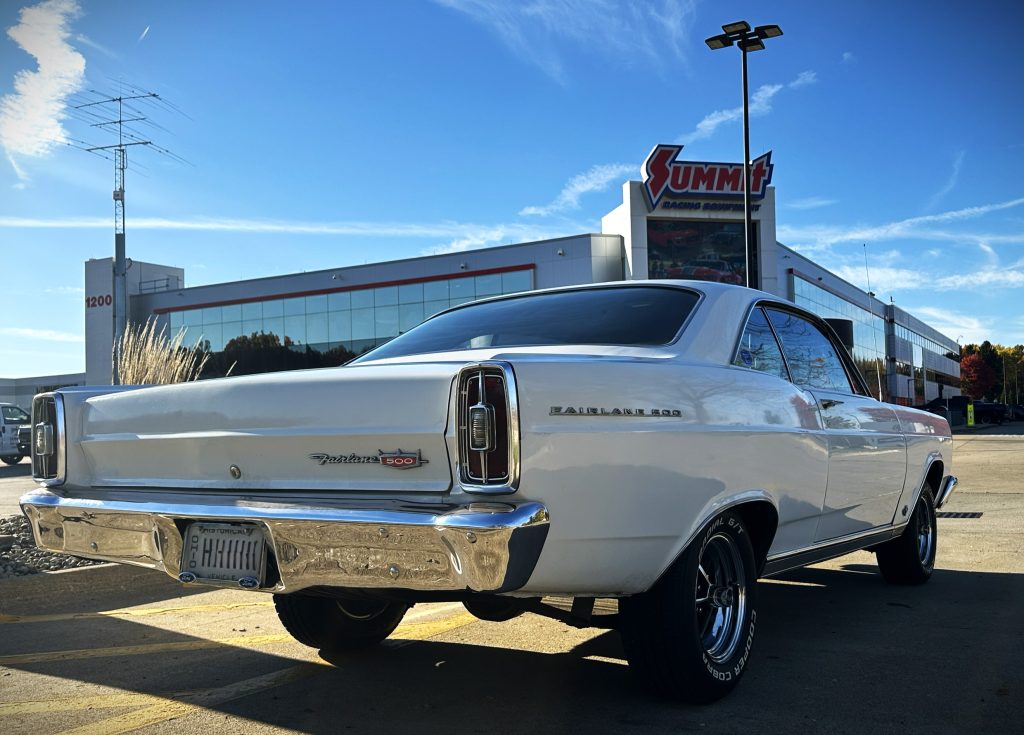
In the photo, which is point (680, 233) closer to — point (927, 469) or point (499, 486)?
point (927, 469)

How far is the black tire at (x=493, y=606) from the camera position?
3034 mm

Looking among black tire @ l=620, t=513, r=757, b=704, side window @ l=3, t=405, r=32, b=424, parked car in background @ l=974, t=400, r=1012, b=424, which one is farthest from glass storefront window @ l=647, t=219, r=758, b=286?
black tire @ l=620, t=513, r=757, b=704

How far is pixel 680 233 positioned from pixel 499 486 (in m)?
40.1

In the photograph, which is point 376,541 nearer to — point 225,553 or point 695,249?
point 225,553

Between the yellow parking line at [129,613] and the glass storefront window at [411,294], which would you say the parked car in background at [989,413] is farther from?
the yellow parking line at [129,613]

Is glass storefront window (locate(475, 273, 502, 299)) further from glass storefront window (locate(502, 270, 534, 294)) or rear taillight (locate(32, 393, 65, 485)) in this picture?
rear taillight (locate(32, 393, 65, 485))

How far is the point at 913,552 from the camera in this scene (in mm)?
5738

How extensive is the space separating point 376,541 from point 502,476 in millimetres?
416

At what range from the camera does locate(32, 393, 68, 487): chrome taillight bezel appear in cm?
369

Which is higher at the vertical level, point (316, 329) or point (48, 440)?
point (316, 329)

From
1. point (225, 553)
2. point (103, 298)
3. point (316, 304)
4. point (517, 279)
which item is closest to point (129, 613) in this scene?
point (225, 553)

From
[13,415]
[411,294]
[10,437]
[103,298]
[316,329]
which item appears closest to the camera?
[10,437]

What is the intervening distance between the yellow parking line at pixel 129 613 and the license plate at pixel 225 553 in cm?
248

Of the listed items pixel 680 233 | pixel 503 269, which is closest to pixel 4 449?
pixel 503 269
